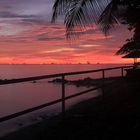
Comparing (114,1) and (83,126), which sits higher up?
(114,1)

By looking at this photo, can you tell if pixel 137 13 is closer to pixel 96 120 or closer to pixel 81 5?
pixel 81 5

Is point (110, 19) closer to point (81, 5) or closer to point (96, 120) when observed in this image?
point (81, 5)

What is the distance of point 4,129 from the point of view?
12.2 metres

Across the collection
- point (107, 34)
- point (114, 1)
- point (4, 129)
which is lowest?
point (4, 129)

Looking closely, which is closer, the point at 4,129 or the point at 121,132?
the point at 121,132

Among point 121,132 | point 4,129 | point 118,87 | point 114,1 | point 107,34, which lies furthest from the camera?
point 118,87

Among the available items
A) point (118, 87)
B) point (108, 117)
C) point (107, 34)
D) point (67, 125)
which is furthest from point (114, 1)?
Answer: point (118, 87)

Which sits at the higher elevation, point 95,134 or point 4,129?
point 95,134

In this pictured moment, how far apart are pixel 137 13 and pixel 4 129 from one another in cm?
579

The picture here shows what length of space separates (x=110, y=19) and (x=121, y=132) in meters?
4.02

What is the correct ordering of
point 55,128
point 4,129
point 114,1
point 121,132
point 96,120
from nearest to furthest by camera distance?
point 121,132
point 55,128
point 96,120
point 114,1
point 4,129

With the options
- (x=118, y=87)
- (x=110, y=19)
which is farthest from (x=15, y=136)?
(x=118, y=87)

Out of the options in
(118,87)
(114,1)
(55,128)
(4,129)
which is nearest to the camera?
(55,128)

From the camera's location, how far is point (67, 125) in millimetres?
8172
